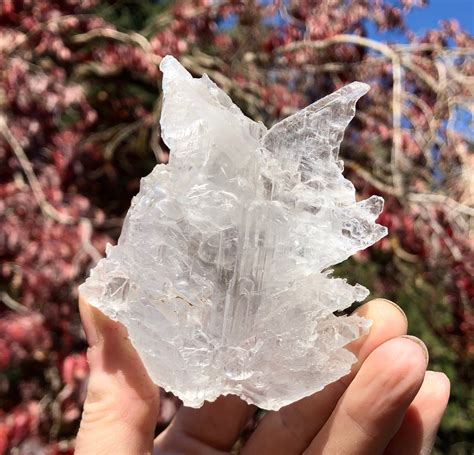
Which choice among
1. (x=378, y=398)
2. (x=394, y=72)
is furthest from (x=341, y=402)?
(x=394, y=72)

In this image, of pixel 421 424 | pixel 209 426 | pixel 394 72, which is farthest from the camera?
pixel 394 72

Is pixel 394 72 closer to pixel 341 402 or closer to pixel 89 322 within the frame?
pixel 341 402

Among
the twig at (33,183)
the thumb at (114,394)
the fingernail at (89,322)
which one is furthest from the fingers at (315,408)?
the twig at (33,183)

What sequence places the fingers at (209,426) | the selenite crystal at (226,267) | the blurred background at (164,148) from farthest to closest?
the blurred background at (164,148), the fingers at (209,426), the selenite crystal at (226,267)

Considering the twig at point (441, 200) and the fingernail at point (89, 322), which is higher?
the fingernail at point (89, 322)

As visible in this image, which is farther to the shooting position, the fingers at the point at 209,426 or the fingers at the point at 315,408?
the fingers at the point at 209,426

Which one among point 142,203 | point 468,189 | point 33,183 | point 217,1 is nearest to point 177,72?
point 142,203

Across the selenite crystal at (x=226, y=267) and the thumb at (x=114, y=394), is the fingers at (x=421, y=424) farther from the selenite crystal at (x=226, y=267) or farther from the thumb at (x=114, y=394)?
the thumb at (x=114, y=394)
